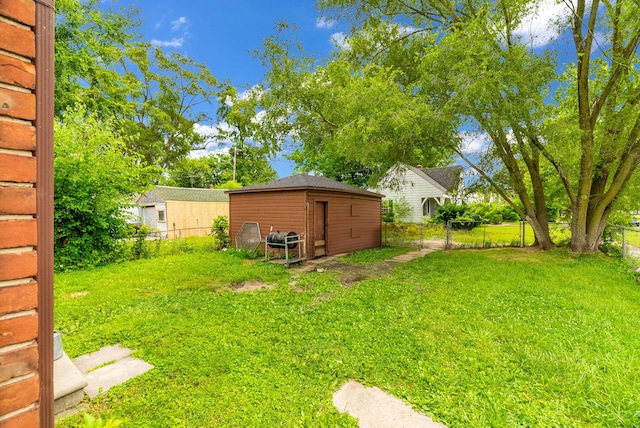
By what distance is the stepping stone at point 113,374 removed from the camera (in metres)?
2.52

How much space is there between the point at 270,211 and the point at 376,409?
7864 millimetres

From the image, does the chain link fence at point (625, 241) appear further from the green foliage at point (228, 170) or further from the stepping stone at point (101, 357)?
the green foliage at point (228, 170)

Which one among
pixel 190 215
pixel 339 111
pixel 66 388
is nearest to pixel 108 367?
pixel 66 388

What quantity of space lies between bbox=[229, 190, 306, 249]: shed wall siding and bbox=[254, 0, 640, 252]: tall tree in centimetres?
235

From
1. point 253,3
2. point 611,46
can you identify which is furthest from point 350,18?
point 611,46

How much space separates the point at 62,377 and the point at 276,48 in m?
9.43

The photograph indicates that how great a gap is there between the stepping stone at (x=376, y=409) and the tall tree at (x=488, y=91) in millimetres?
5330

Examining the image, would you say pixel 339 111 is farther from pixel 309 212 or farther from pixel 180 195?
pixel 180 195

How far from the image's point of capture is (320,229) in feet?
31.9

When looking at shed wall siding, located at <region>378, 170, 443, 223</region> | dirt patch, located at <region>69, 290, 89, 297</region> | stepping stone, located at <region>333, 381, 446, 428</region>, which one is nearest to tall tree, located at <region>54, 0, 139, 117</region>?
dirt patch, located at <region>69, 290, 89, 297</region>

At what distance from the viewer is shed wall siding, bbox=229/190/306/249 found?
9046 mm

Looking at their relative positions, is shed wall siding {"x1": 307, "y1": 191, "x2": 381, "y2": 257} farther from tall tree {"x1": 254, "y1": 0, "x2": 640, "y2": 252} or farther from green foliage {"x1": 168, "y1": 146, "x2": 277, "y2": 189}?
green foliage {"x1": 168, "y1": 146, "x2": 277, "y2": 189}

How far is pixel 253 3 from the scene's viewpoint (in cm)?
942

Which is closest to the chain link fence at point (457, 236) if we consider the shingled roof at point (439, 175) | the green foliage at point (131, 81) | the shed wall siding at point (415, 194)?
the shed wall siding at point (415, 194)
